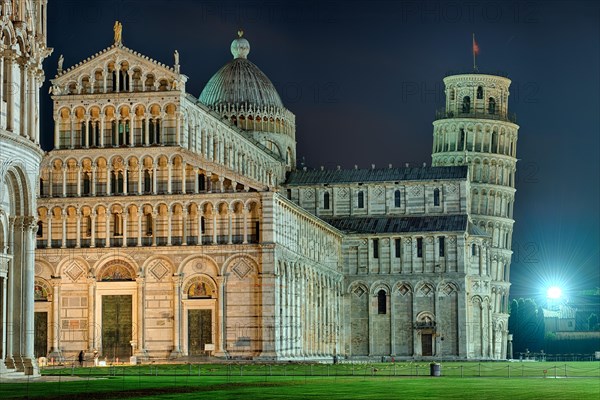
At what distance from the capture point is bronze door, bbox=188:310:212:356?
9869 cm

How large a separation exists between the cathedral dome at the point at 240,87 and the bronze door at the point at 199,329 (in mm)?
38312

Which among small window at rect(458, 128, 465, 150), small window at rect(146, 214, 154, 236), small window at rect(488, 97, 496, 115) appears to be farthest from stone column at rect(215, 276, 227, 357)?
small window at rect(488, 97, 496, 115)

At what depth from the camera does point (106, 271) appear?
100 meters

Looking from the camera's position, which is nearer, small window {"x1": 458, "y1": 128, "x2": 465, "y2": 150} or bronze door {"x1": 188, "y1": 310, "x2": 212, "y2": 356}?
bronze door {"x1": 188, "y1": 310, "x2": 212, "y2": 356}

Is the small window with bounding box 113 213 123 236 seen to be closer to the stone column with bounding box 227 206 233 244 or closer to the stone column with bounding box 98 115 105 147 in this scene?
the stone column with bounding box 98 115 105 147

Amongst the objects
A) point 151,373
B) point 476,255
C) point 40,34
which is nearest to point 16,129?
point 40,34

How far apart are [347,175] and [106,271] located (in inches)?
1598

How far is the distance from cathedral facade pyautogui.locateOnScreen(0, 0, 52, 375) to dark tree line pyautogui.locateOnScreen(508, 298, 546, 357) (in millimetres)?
109358

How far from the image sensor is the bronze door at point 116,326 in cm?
9906

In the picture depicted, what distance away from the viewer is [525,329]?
162500 millimetres

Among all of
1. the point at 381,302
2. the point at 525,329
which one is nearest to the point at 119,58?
the point at 381,302

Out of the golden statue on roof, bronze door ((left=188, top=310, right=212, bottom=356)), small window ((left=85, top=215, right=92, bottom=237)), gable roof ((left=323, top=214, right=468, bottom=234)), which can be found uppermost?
the golden statue on roof

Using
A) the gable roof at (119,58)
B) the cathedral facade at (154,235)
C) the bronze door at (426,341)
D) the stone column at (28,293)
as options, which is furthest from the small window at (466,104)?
the stone column at (28,293)

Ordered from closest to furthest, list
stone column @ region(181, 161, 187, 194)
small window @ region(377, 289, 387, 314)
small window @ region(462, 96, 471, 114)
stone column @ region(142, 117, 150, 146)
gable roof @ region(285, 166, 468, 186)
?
stone column @ region(181, 161, 187, 194), stone column @ region(142, 117, 150, 146), small window @ region(377, 289, 387, 314), gable roof @ region(285, 166, 468, 186), small window @ region(462, 96, 471, 114)
